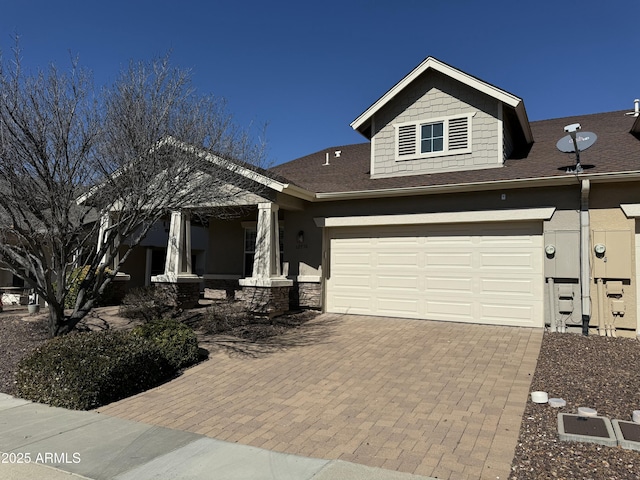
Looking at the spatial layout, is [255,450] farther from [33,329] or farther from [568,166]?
[568,166]

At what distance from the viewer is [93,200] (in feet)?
28.4

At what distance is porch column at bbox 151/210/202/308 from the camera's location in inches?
487

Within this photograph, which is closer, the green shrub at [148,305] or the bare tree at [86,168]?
the bare tree at [86,168]

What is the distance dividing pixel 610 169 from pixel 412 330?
5.31m

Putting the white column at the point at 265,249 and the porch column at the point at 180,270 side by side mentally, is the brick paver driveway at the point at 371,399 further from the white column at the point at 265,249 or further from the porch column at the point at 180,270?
the porch column at the point at 180,270

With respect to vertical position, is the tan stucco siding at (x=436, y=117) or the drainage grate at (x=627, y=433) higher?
the tan stucco siding at (x=436, y=117)

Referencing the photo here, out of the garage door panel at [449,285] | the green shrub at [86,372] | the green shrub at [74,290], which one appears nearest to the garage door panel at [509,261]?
the garage door panel at [449,285]

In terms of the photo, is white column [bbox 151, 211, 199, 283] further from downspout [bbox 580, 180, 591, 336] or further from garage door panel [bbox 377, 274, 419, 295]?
downspout [bbox 580, 180, 591, 336]

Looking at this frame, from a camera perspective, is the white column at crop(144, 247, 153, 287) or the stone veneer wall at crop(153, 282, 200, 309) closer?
the stone veneer wall at crop(153, 282, 200, 309)

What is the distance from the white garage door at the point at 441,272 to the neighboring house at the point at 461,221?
3 centimetres

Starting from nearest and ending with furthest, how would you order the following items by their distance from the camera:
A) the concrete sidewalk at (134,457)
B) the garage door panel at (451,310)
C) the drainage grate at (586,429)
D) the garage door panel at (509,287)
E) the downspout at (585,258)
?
the concrete sidewalk at (134,457), the drainage grate at (586,429), the downspout at (585,258), the garage door panel at (509,287), the garage door panel at (451,310)

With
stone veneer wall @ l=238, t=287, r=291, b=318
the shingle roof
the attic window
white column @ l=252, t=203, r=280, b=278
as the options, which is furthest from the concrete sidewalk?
the attic window

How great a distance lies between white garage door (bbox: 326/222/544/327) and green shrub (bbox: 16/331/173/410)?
630 cm

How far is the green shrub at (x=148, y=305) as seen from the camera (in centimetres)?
1131
